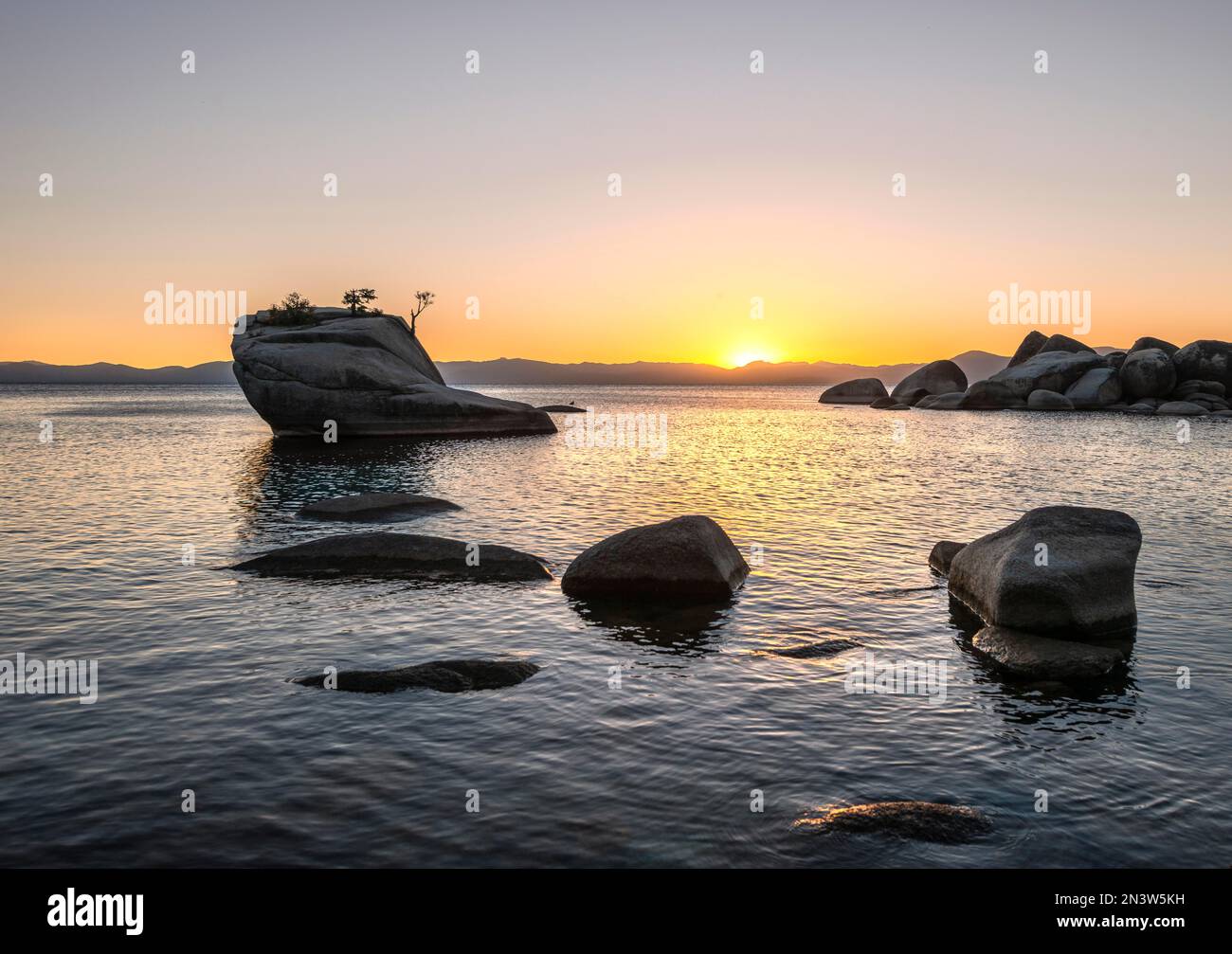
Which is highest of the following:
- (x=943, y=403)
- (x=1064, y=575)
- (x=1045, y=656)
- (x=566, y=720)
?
(x=943, y=403)

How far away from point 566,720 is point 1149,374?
100m

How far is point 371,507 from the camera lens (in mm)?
26609

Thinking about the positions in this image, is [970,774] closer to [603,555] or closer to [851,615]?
[851,615]

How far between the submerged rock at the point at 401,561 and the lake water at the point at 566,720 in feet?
2.39

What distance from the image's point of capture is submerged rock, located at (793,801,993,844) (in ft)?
26.2

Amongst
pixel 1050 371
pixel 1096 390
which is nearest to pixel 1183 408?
pixel 1096 390

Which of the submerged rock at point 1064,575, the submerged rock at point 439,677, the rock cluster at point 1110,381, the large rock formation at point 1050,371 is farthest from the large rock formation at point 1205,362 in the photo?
the submerged rock at point 439,677

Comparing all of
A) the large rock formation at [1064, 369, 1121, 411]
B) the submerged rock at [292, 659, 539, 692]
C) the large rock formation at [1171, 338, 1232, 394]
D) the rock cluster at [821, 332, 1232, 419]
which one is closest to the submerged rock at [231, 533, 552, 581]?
the submerged rock at [292, 659, 539, 692]

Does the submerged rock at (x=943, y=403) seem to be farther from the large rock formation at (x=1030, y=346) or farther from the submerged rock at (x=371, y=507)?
the submerged rock at (x=371, y=507)

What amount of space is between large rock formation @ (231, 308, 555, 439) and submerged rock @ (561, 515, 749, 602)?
42094mm

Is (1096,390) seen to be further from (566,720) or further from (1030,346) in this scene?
(566,720)

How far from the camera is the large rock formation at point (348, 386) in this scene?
55.3 m
